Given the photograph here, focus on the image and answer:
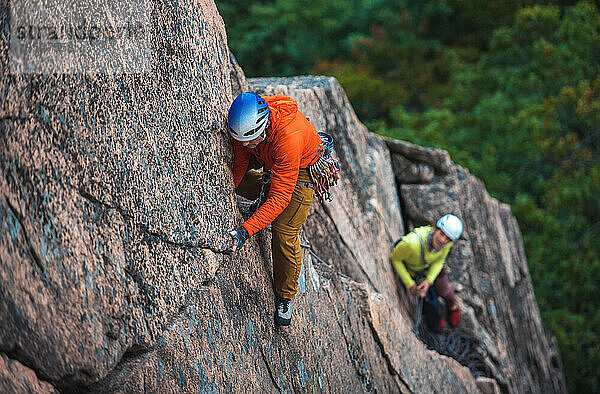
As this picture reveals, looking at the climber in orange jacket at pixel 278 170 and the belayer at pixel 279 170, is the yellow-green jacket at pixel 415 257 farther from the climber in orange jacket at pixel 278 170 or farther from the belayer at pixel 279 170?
the climber in orange jacket at pixel 278 170

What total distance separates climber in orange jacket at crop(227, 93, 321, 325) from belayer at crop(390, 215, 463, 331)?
319 centimetres

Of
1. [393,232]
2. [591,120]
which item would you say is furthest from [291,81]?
[591,120]

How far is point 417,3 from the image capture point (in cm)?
2212

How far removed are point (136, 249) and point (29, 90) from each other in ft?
3.17

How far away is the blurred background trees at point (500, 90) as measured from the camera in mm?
14562

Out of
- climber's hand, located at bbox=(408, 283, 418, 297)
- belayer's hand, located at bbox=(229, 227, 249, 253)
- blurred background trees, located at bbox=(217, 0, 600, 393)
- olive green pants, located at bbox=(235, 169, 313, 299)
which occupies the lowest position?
blurred background trees, located at bbox=(217, 0, 600, 393)

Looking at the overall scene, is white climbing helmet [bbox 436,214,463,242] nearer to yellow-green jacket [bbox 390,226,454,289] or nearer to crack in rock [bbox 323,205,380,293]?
yellow-green jacket [bbox 390,226,454,289]

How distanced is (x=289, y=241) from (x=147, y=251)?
113 cm

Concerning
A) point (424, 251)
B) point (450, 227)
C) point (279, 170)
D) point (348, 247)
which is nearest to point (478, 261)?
point (424, 251)

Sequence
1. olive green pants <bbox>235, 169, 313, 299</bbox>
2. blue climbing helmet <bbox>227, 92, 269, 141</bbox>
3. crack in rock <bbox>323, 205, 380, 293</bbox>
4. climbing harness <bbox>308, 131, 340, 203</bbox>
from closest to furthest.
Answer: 1. blue climbing helmet <bbox>227, 92, 269, 141</bbox>
2. olive green pants <bbox>235, 169, 313, 299</bbox>
3. climbing harness <bbox>308, 131, 340, 203</bbox>
4. crack in rock <bbox>323, 205, 380, 293</bbox>

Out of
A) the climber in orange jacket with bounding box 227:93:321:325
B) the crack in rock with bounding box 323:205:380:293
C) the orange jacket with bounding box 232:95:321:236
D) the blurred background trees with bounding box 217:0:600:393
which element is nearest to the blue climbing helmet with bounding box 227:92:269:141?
the climber in orange jacket with bounding box 227:93:321:325

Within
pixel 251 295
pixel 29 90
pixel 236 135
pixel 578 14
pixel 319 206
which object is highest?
pixel 29 90

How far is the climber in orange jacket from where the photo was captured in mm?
3697

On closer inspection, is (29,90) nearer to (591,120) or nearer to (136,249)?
(136,249)
